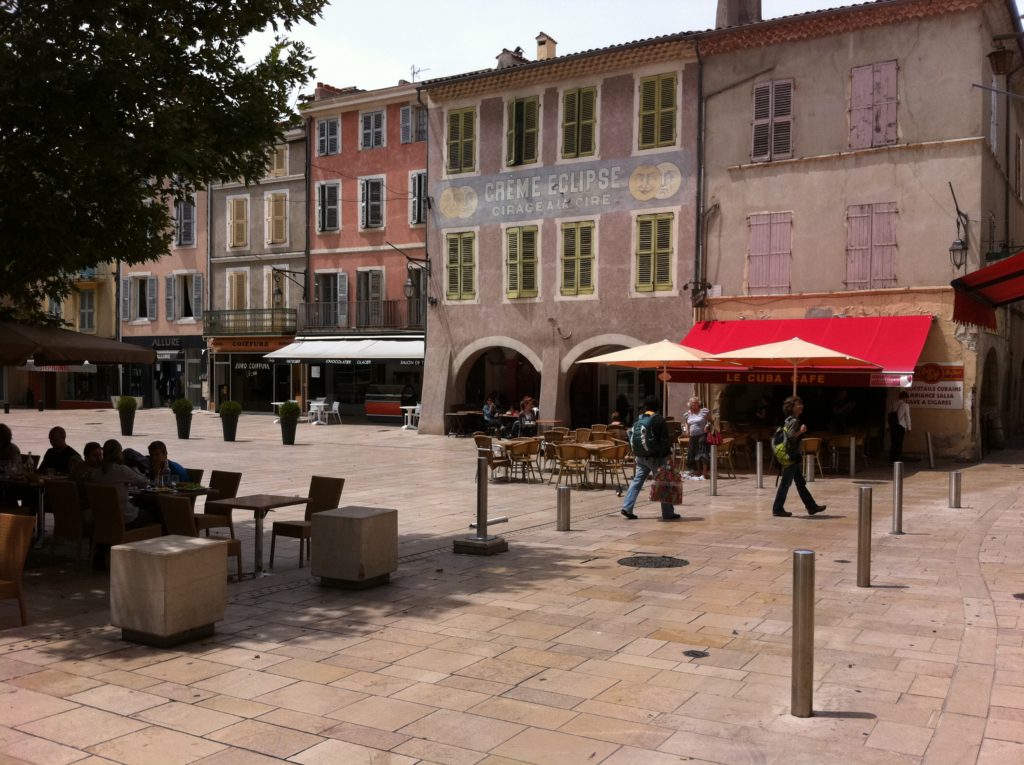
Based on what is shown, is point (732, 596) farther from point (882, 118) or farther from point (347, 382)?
point (347, 382)

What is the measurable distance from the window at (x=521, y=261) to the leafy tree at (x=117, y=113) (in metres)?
15.9

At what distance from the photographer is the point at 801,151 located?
20891 millimetres

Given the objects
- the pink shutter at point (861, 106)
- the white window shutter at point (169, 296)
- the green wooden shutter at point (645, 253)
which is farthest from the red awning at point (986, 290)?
the white window shutter at point (169, 296)

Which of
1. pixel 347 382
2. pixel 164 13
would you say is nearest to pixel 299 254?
pixel 347 382

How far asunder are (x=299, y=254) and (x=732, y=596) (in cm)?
2912

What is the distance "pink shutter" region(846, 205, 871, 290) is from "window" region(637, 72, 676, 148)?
15.9ft

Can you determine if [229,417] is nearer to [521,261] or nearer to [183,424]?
[183,424]

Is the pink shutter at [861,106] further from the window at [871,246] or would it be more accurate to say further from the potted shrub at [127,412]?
the potted shrub at [127,412]

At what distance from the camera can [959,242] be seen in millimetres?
18688

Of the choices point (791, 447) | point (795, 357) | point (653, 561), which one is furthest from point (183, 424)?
point (653, 561)

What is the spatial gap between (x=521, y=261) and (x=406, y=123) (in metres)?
8.62

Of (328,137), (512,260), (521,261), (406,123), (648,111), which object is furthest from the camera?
(328,137)

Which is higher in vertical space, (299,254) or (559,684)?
(299,254)

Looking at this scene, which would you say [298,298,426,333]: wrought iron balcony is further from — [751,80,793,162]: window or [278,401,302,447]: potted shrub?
[751,80,793,162]: window
